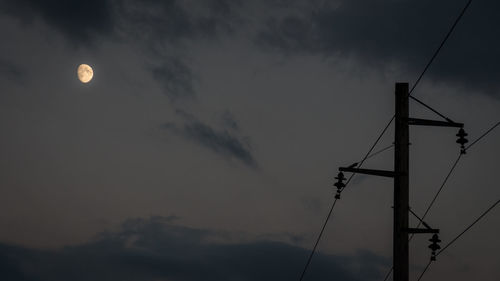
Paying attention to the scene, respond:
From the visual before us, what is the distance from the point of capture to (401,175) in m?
11.0

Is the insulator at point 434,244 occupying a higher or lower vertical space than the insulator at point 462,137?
lower

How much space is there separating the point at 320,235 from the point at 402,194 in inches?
150

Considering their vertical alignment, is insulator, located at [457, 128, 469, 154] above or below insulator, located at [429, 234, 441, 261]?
above

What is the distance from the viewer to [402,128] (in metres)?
11.2

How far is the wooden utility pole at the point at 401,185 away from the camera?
10648 mm

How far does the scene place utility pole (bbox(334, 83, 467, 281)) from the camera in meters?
10.7

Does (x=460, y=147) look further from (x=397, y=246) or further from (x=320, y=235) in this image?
(x=320, y=235)

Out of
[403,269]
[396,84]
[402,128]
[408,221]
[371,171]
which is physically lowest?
[403,269]

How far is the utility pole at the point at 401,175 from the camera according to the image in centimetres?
1067

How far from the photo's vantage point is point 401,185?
432 inches

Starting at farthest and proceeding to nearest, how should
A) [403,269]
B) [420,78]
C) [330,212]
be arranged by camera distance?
[330,212] < [420,78] < [403,269]

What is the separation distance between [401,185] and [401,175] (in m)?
0.22

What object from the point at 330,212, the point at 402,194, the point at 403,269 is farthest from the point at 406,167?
the point at 330,212

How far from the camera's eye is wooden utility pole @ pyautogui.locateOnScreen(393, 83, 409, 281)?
34.9 feet
